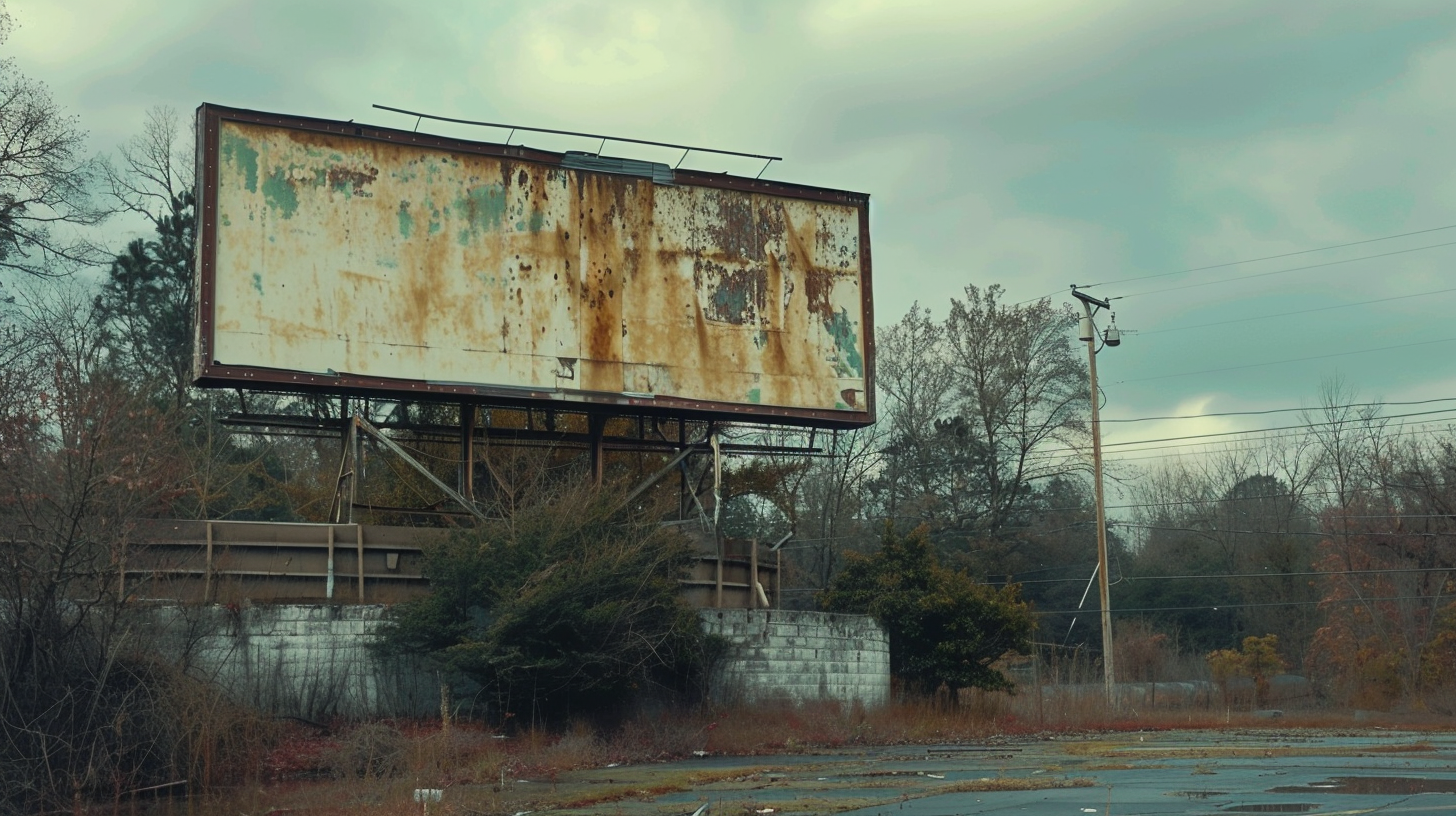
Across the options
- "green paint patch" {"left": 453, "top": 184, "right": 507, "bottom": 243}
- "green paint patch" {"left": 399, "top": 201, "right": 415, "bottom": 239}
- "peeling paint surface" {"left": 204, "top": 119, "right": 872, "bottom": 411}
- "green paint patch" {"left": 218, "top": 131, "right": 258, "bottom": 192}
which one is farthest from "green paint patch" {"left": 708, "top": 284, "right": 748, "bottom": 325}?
"green paint patch" {"left": 218, "top": 131, "right": 258, "bottom": 192}

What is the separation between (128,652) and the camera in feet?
60.1

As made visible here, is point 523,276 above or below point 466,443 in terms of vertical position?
above

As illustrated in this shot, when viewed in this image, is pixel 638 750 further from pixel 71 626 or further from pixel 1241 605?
pixel 1241 605

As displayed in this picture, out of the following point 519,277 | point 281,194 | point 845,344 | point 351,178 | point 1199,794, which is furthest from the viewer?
point 845,344

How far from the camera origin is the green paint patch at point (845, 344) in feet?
98.4

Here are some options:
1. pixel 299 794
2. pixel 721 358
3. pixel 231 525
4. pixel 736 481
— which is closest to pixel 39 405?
pixel 231 525

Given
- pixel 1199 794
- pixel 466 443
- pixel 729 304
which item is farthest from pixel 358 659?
pixel 1199 794

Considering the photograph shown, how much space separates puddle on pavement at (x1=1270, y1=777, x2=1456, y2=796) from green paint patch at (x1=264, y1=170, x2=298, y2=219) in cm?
1991

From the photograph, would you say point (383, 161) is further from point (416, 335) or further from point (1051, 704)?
point (1051, 704)

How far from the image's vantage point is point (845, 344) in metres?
30.2

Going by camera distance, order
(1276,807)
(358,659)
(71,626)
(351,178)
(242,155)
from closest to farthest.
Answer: (1276,807) < (71,626) < (358,659) < (242,155) < (351,178)

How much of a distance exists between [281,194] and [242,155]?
3.23 feet

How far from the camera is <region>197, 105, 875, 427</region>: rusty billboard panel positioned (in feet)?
83.6

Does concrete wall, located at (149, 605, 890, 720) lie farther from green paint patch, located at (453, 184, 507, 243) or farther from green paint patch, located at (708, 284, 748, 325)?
green paint patch, located at (453, 184, 507, 243)
